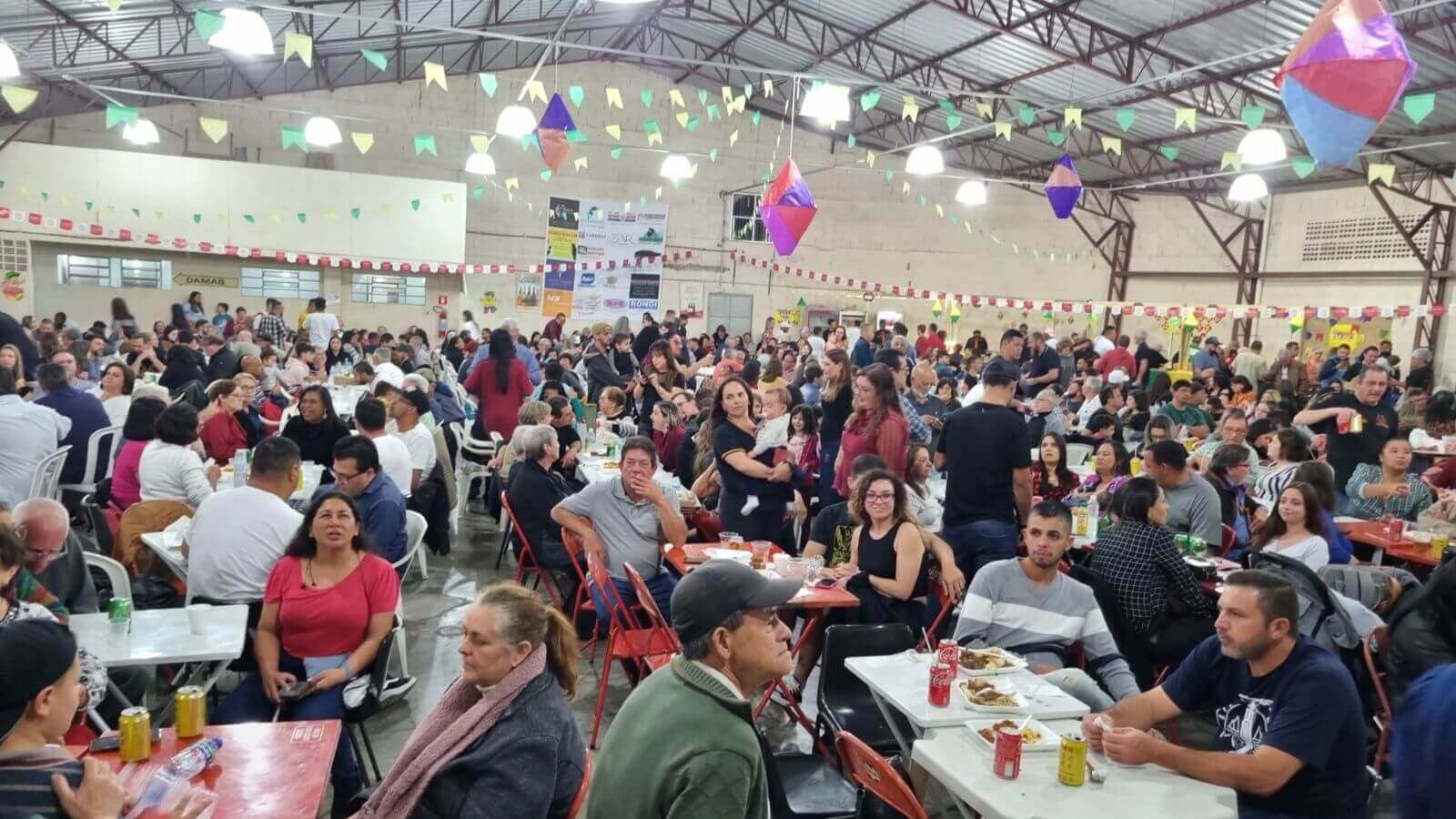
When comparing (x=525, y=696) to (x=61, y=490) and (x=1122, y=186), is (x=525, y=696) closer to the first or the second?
(x=61, y=490)

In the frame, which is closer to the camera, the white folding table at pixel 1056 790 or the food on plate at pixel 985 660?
the white folding table at pixel 1056 790

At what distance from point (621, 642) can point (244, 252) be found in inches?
504

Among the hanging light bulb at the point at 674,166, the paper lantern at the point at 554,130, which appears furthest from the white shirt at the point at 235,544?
the hanging light bulb at the point at 674,166

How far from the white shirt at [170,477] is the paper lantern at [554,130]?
203 inches

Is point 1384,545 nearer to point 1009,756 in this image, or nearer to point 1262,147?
point 1262,147

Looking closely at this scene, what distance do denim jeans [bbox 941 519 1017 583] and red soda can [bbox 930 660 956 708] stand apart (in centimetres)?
158

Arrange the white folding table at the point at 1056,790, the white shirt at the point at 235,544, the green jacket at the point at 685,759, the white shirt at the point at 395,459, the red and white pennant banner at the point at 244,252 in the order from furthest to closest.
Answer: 1. the red and white pennant banner at the point at 244,252
2. the white shirt at the point at 395,459
3. the white shirt at the point at 235,544
4. the white folding table at the point at 1056,790
5. the green jacket at the point at 685,759

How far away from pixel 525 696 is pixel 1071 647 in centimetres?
250

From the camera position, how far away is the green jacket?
148cm

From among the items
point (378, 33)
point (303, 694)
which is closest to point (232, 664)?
point (303, 694)

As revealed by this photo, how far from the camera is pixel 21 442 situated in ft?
16.2

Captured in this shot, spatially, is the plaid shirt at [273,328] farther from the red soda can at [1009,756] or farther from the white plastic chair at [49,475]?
the red soda can at [1009,756]

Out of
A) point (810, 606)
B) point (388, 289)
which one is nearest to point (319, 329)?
point (388, 289)

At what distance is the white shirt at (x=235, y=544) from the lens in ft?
11.5
